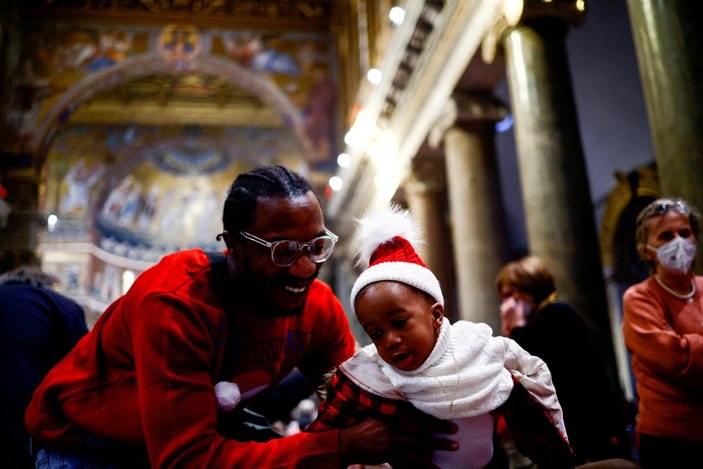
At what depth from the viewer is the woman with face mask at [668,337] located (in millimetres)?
2451

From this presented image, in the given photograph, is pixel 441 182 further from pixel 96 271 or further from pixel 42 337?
pixel 96 271

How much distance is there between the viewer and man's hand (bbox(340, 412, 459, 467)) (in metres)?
1.62

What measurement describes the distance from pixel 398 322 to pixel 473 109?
208 inches

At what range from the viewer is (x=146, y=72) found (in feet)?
47.2

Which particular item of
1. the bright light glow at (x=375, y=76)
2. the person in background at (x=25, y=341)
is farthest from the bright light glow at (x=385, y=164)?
the person in background at (x=25, y=341)

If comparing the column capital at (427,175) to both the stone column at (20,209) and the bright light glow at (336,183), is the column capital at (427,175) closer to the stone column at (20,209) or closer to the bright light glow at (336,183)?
the bright light glow at (336,183)

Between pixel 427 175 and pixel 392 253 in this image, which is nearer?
pixel 392 253

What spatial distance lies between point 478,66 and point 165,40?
10.3 meters

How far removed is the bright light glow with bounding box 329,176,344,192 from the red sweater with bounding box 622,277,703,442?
9.96 m

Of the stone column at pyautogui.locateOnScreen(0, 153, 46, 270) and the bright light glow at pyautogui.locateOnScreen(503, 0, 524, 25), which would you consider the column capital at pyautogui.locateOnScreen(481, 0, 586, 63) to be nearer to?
the bright light glow at pyautogui.locateOnScreen(503, 0, 524, 25)

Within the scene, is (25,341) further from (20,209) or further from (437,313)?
(20,209)

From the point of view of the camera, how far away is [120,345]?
6.19ft

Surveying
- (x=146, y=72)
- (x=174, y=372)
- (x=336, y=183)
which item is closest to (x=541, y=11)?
(x=174, y=372)

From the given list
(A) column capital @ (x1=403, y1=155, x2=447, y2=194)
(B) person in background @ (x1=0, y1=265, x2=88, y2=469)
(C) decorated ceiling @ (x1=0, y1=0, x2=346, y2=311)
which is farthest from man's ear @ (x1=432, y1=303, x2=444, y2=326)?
(C) decorated ceiling @ (x1=0, y1=0, x2=346, y2=311)
